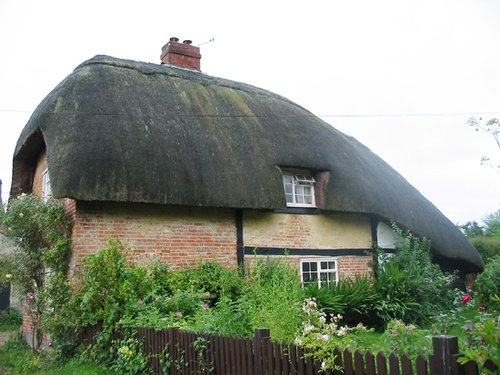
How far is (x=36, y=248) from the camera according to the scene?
10.3m

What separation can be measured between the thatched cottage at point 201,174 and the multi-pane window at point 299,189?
→ 0.03 metres

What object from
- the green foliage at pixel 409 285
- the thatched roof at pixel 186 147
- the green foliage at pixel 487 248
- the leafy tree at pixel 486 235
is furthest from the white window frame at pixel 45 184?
the green foliage at pixel 487 248

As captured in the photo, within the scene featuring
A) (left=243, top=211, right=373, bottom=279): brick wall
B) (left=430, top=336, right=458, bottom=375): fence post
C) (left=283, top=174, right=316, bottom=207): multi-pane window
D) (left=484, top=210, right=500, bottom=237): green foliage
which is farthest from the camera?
(left=484, top=210, right=500, bottom=237): green foliage

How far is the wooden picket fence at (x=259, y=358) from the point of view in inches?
123

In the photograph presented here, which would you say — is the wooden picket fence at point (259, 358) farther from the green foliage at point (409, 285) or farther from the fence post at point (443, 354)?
the green foliage at point (409, 285)

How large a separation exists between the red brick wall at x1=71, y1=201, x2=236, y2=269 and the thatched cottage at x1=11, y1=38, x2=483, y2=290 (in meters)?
0.02

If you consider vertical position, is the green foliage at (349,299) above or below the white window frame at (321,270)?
below

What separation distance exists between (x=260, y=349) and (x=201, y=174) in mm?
6403

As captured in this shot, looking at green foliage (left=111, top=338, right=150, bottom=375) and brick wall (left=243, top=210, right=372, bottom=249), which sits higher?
brick wall (left=243, top=210, right=372, bottom=249)

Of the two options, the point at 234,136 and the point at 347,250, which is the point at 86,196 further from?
the point at 347,250

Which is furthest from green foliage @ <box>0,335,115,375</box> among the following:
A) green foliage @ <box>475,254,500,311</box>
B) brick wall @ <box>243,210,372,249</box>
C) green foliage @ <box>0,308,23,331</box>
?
green foliage @ <box>475,254,500,311</box>

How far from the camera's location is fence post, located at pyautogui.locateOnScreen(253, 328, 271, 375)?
15.1 ft

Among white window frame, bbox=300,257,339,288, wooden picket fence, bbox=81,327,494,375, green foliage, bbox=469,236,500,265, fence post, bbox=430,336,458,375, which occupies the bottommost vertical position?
wooden picket fence, bbox=81,327,494,375

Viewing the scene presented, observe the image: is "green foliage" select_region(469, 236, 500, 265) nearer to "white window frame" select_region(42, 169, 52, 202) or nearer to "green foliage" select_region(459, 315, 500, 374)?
"white window frame" select_region(42, 169, 52, 202)
